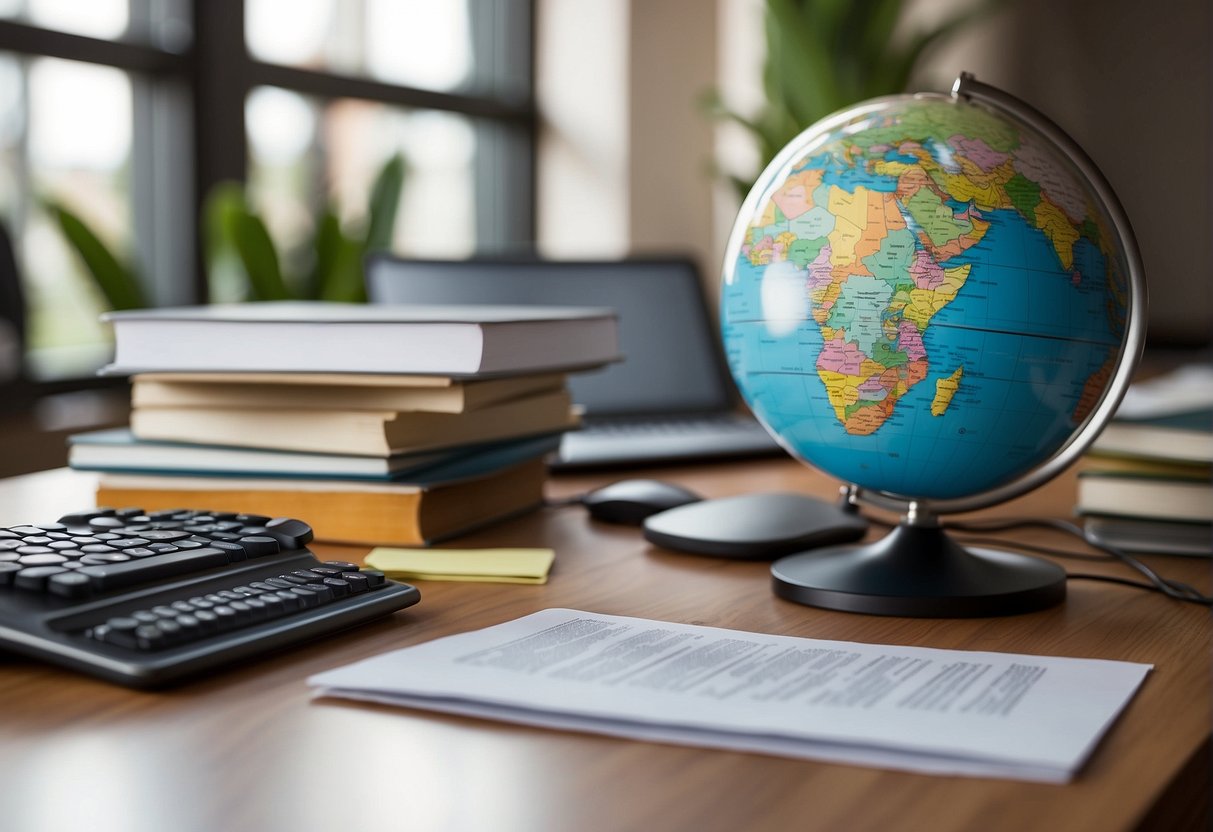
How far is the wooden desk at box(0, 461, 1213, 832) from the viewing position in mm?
429

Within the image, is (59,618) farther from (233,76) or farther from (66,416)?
(233,76)

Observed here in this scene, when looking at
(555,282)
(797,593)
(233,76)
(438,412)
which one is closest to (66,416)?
(233,76)

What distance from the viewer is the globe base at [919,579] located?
718mm

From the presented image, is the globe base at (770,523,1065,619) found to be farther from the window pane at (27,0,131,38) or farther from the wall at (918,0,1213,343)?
the wall at (918,0,1213,343)

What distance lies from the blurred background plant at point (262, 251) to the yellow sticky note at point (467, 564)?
149cm

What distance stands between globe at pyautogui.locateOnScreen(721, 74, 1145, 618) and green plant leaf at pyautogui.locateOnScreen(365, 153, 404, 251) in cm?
189

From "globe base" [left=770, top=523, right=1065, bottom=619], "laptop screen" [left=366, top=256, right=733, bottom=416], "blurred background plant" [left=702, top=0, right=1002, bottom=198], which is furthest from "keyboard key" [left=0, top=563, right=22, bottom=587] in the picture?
"blurred background plant" [left=702, top=0, right=1002, bottom=198]

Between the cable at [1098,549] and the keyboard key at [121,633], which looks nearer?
the keyboard key at [121,633]

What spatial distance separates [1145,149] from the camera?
3396 mm

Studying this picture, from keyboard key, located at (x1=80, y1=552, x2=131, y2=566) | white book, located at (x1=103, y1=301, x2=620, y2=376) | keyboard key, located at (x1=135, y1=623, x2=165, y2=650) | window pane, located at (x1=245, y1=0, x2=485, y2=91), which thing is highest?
window pane, located at (x1=245, y1=0, x2=485, y2=91)

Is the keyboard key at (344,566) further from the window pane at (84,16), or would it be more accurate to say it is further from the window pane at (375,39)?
the window pane at (375,39)

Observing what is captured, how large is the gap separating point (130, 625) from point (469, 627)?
18 centimetres

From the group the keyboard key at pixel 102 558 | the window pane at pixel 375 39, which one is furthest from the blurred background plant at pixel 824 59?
the keyboard key at pixel 102 558

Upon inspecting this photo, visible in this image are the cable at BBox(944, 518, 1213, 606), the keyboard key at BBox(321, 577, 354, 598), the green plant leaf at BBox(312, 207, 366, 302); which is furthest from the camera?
the green plant leaf at BBox(312, 207, 366, 302)
